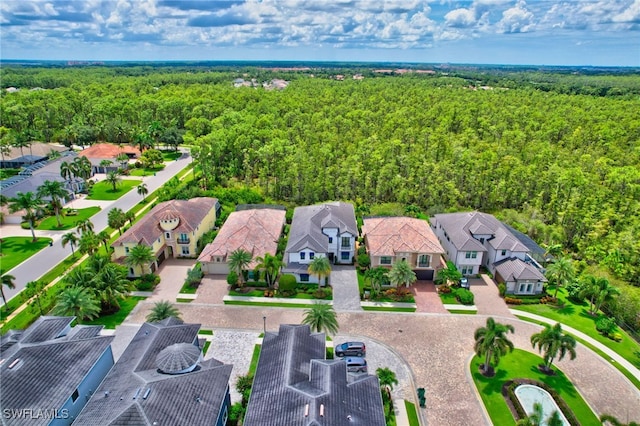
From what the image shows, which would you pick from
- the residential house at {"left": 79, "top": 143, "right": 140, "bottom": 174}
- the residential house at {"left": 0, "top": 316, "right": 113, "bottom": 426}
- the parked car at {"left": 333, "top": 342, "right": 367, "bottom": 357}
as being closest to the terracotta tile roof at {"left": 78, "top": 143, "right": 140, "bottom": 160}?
the residential house at {"left": 79, "top": 143, "right": 140, "bottom": 174}

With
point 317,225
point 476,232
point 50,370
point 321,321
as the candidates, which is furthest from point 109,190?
point 476,232

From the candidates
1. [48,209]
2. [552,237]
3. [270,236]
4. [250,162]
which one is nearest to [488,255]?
[552,237]

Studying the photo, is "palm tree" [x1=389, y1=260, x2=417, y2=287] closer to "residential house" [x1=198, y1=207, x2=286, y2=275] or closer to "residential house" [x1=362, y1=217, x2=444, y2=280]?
"residential house" [x1=362, y1=217, x2=444, y2=280]

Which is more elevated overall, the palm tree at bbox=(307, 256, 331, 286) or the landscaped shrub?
the palm tree at bbox=(307, 256, 331, 286)

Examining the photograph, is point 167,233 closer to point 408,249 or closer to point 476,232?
point 408,249

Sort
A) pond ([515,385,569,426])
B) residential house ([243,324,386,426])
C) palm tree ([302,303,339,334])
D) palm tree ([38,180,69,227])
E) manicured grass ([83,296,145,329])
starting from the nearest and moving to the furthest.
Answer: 1. residential house ([243,324,386,426])
2. pond ([515,385,569,426])
3. palm tree ([302,303,339,334])
4. manicured grass ([83,296,145,329])
5. palm tree ([38,180,69,227])

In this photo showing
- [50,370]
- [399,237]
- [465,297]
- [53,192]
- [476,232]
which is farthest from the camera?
[53,192]
